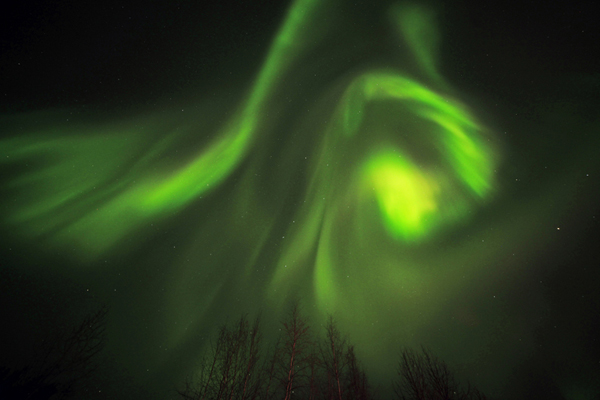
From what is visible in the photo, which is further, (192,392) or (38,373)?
(192,392)

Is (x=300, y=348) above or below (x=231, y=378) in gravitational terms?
above

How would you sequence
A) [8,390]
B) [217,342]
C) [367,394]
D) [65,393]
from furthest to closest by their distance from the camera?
[367,394] < [217,342] < [65,393] < [8,390]

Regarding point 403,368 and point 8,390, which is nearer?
point 8,390

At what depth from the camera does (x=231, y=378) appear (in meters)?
14.9

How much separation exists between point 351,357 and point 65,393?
1782 cm

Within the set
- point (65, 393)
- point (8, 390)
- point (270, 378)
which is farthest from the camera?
point (270, 378)

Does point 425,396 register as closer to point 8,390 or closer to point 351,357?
point 351,357

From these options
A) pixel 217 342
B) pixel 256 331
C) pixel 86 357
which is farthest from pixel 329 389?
pixel 86 357

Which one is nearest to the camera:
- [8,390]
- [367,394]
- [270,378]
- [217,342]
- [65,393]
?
[8,390]

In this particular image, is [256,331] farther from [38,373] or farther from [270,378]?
[38,373]

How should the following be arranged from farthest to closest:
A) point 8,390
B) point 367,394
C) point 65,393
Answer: point 367,394
point 65,393
point 8,390

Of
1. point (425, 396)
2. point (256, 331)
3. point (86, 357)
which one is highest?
point (256, 331)

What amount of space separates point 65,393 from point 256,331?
11251 millimetres

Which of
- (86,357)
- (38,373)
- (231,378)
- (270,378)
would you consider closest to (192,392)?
(231,378)
